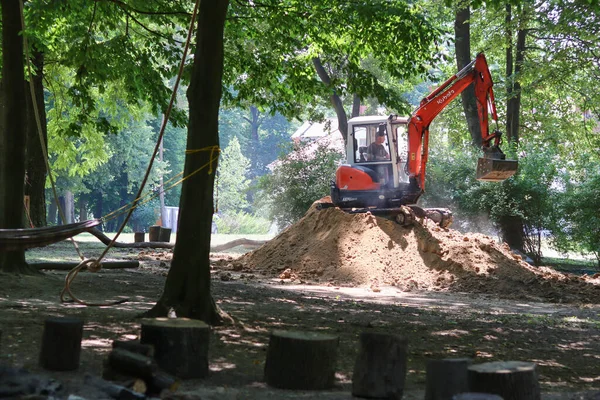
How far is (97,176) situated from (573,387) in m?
51.7

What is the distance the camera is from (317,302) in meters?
14.0

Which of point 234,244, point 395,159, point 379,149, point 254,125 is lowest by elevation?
point 234,244

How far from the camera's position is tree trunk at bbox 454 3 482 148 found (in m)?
28.0

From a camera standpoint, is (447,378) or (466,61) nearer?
(447,378)

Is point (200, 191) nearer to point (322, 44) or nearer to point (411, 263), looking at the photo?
point (322, 44)

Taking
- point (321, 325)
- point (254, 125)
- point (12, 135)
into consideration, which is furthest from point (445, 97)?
point (254, 125)

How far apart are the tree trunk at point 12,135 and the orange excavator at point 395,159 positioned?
9876 millimetres

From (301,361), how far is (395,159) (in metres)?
15.3

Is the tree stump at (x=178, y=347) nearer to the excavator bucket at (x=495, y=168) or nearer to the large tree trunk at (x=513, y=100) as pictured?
the excavator bucket at (x=495, y=168)

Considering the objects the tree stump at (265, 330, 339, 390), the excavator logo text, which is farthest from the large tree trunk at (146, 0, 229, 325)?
the excavator logo text

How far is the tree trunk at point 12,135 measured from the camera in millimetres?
13281

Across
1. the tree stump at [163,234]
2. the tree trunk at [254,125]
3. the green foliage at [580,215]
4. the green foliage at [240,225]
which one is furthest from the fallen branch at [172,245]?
the tree trunk at [254,125]

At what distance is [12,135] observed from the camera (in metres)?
13.4

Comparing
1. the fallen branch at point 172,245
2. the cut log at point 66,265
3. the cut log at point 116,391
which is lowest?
the cut log at point 116,391
